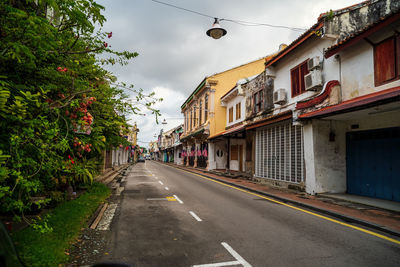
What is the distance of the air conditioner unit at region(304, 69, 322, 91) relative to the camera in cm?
1116

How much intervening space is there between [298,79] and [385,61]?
16.3ft

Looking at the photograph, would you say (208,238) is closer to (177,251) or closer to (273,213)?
(177,251)

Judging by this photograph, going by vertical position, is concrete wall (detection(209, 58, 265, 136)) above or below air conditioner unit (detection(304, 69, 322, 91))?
above

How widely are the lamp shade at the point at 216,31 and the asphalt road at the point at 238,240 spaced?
6.98 meters

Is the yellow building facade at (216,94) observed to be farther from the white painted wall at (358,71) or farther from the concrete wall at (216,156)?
the white painted wall at (358,71)

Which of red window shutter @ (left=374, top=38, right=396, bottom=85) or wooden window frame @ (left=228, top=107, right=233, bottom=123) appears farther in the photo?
wooden window frame @ (left=228, top=107, right=233, bottom=123)

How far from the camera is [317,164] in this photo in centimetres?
1098

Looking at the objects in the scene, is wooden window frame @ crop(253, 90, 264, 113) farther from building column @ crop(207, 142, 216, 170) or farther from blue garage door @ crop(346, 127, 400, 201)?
building column @ crop(207, 142, 216, 170)

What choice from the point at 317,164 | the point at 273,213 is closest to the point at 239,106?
the point at 317,164

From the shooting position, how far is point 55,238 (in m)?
4.62

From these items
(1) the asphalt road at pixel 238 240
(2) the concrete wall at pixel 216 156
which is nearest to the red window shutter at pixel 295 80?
(1) the asphalt road at pixel 238 240

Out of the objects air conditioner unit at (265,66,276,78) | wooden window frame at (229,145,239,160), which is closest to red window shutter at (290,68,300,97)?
air conditioner unit at (265,66,276,78)

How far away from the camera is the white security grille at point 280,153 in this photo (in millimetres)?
12641

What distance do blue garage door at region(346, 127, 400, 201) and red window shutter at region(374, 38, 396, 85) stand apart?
2258 mm
